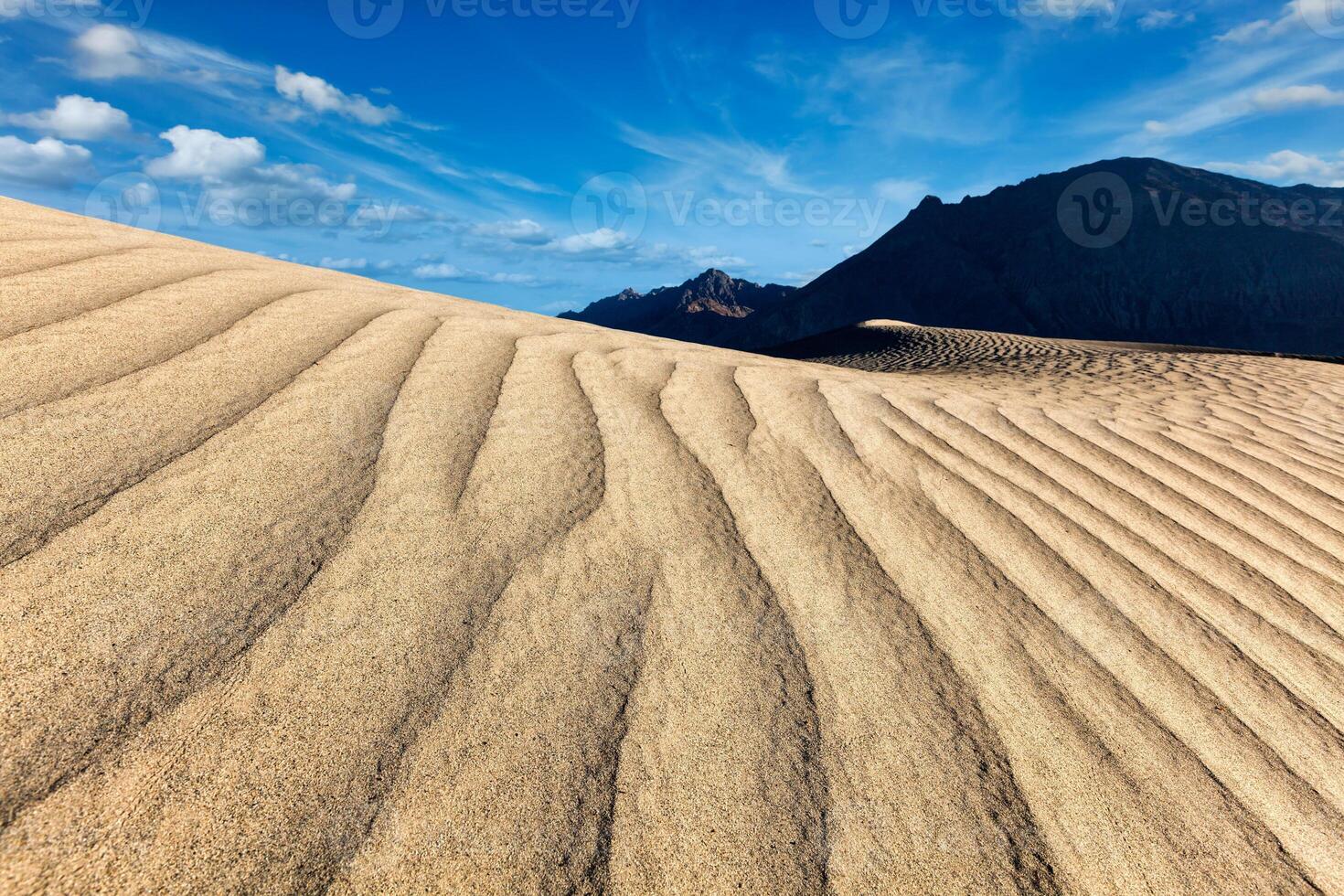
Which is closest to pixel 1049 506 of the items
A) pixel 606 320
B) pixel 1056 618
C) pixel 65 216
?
pixel 1056 618

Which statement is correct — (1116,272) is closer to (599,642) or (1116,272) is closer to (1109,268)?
(1109,268)

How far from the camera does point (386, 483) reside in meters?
1.57

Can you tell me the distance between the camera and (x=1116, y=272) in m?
38.8

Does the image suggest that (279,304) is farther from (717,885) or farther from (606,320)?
(606,320)

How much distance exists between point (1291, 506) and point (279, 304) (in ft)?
12.7

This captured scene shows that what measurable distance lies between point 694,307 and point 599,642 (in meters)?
47.4

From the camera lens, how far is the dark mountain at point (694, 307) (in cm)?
4516

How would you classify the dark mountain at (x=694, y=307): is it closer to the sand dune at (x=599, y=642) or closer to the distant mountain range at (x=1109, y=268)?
the distant mountain range at (x=1109, y=268)

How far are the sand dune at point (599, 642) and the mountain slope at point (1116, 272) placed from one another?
3759cm

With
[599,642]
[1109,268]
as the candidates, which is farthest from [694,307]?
[599,642]

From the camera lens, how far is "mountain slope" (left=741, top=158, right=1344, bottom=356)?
33.4 meters

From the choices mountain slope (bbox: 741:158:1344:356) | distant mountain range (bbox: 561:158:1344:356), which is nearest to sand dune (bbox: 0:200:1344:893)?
A: distant mountain range (bbox: 561:158:1344:356)

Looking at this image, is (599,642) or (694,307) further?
(694,307)

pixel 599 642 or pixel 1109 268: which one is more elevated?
pixel 1109 268
